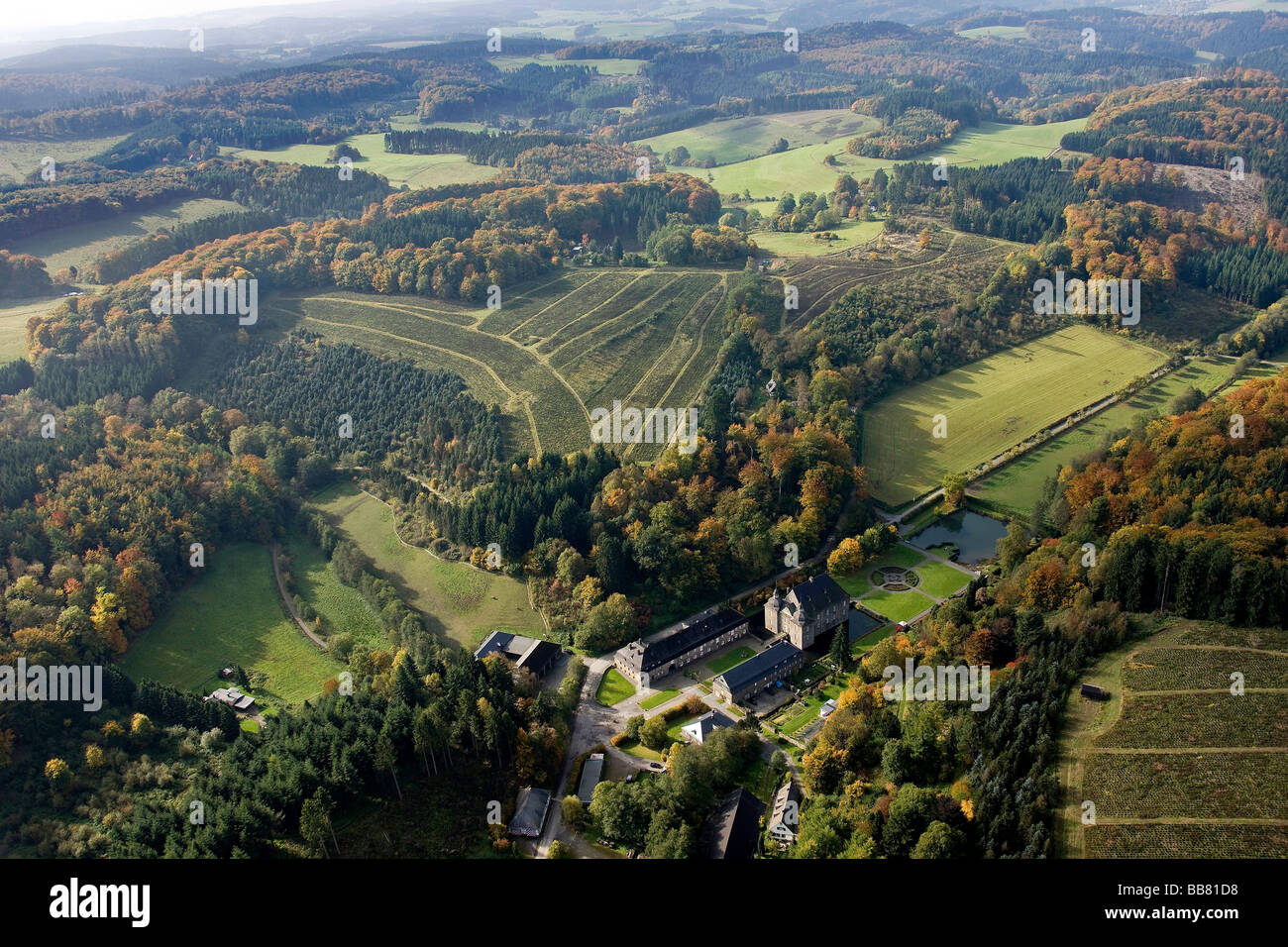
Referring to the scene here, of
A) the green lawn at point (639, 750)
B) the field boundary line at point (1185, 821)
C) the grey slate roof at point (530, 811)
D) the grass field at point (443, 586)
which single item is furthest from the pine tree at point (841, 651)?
the grey slate roof at point (530, 811)

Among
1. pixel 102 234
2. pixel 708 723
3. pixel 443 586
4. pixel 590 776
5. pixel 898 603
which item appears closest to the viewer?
pixel 590 776

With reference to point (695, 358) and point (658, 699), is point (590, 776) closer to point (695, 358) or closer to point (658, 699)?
point (658, 699)

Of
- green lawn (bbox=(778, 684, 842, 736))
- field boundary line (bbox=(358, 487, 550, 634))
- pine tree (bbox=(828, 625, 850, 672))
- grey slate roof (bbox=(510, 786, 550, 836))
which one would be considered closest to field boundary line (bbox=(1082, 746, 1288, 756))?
green lawn (bbox=(778, 684, 842, 736))

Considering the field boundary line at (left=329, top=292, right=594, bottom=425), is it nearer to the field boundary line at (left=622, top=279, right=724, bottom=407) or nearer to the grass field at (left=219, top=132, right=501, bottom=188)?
the field boundary line at (left=622, top=279, right=724, bottom=407)

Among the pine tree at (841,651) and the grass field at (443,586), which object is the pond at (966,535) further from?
the grass field at (443,586)

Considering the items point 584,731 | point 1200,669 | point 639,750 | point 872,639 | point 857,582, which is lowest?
point 639,750

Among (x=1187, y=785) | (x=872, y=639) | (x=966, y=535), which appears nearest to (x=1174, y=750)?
(x=1187, y=785)
